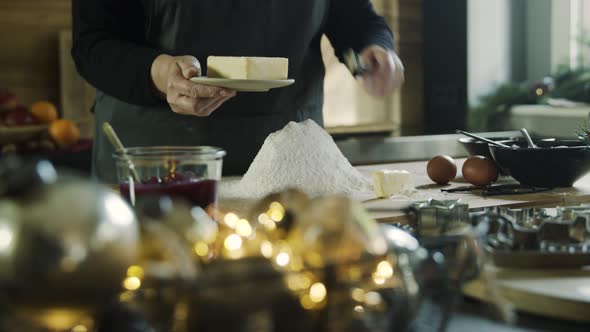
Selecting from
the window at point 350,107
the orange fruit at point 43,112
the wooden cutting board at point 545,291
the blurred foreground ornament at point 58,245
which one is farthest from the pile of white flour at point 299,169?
the window at point 350,107

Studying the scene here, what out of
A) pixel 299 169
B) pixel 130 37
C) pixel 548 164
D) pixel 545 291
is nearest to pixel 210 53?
Answer: pixel 130 37

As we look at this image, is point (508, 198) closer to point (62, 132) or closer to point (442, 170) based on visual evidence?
point (442, 170)

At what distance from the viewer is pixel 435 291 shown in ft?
1.92

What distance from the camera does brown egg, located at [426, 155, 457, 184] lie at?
151 cm

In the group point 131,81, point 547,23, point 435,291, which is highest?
point 547,23

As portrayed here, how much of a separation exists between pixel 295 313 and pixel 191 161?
17.3 inches

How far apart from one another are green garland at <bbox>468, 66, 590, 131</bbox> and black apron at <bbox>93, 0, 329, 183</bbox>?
5.94 ft

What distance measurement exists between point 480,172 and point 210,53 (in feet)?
2.19

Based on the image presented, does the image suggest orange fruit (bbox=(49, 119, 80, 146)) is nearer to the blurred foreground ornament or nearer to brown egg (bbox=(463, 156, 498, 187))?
brown egg (bbox=(463, 156, 498, 187))

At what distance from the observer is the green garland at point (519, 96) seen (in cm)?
345

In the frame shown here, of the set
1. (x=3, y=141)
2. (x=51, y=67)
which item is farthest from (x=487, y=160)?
(x=51, y=67)

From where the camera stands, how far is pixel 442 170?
4.94 feet

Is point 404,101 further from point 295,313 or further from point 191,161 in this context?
point 295,313

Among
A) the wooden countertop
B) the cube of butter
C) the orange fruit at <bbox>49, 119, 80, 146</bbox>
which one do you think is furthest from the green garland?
the cube of butter
